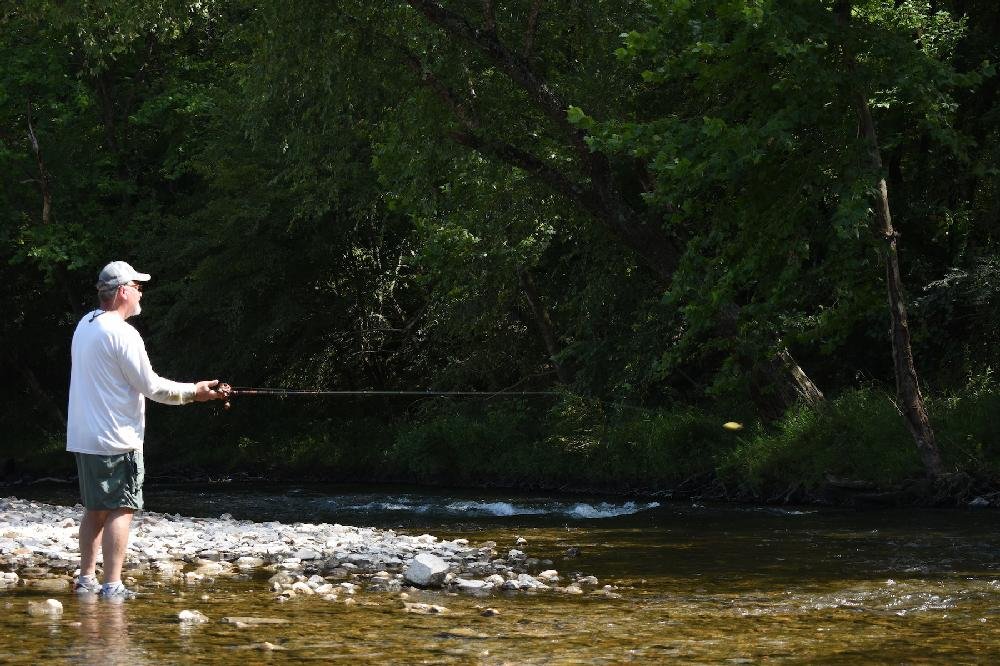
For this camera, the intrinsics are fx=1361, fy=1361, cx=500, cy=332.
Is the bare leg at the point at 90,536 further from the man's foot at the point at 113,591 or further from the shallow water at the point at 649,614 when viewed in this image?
the shallow water at the point at 649,614

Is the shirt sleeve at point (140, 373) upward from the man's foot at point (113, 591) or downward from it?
upward

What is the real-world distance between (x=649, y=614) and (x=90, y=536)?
293 centimetres

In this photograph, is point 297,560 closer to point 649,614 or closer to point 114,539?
point 114,539

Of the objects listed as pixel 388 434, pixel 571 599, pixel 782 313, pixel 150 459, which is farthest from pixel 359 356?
pixel 571 599

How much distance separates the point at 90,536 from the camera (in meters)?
7.12

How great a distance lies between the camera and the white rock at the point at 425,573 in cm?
786

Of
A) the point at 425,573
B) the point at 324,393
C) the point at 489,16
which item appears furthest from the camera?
the point at 489,16

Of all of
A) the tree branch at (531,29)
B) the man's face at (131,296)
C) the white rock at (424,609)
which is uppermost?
the tree branch at (531,29)

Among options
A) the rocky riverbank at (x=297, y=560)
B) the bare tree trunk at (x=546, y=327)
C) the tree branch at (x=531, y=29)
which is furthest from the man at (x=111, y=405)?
the bare tree trunk at (x=546, y=327)

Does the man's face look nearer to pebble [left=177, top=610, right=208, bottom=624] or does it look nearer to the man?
the man

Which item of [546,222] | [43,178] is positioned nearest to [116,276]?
[546,222]

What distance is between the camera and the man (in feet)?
22.6

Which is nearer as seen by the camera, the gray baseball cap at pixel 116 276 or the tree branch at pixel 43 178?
the gray baseball cap at pixel 116 276

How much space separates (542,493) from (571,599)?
1131 cm
